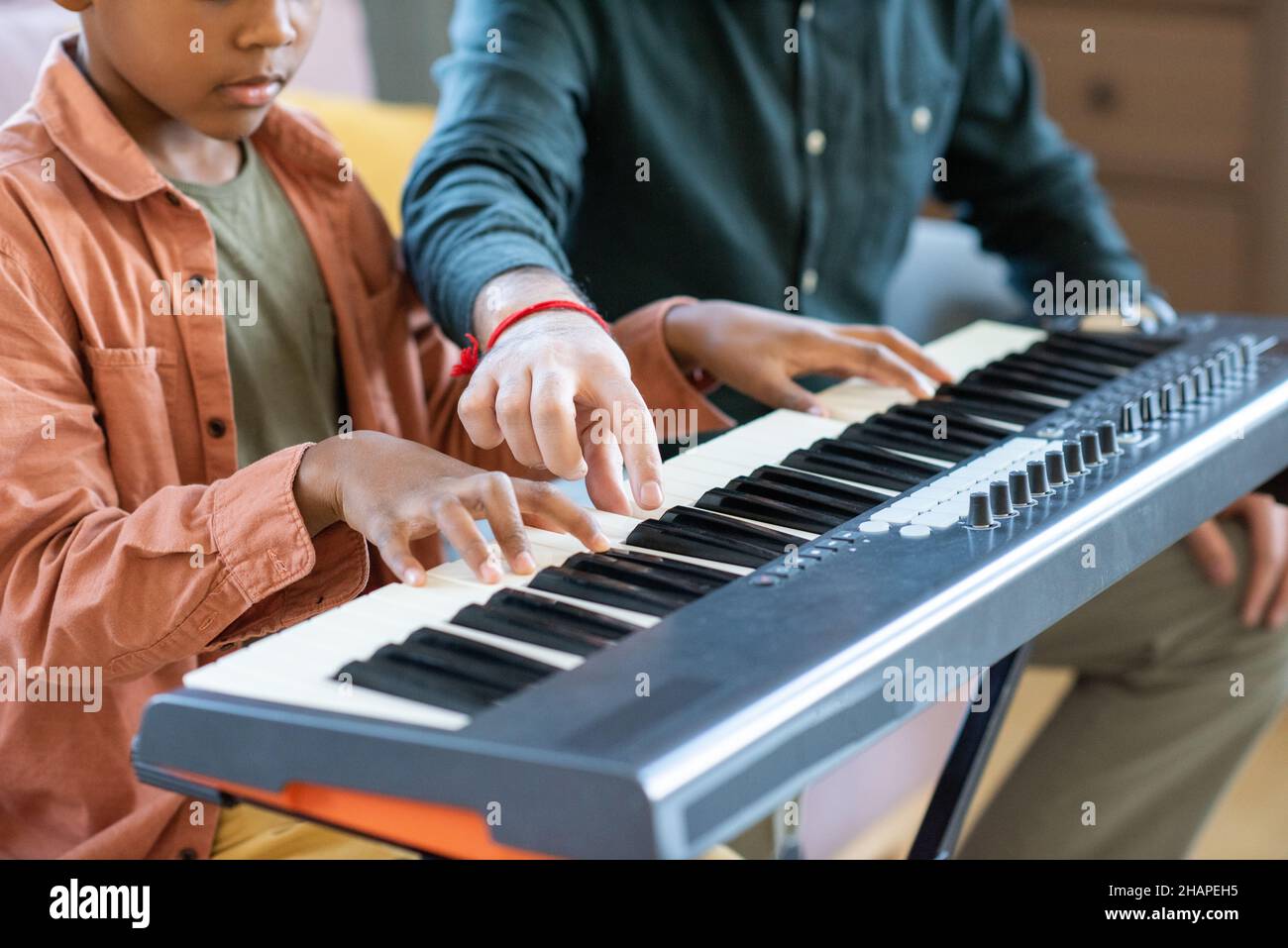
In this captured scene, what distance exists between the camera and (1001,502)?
0.68 meters

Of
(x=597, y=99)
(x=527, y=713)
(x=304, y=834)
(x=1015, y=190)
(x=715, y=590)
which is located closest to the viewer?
(x=527, y=713)

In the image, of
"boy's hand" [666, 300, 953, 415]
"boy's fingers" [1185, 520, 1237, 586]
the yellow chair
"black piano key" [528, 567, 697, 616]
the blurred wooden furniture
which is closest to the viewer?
"black piano key" [528, 567, 697, 616]

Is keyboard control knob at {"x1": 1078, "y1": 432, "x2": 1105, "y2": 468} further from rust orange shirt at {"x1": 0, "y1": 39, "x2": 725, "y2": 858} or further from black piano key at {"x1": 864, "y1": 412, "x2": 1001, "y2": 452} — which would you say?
rust orange shirt at {"x1": 0, "y1": 39, "x2": 725, "y2": 858}

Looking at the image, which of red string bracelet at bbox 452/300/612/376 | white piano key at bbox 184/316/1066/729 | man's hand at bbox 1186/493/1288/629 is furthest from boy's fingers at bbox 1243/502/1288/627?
red string bracelet at bbox 452/300/612/376

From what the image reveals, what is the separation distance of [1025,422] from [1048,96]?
1.36 metres

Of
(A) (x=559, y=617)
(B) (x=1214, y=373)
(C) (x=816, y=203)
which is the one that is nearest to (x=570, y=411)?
(A) (x=559, y=617)

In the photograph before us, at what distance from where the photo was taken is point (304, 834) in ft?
A: 2.51

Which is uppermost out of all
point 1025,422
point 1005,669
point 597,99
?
point 597,99

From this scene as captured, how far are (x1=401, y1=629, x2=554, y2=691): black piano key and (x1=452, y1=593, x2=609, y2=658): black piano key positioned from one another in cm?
1

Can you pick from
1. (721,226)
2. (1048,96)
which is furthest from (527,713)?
(1048,96)

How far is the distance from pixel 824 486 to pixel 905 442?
0.31 feet

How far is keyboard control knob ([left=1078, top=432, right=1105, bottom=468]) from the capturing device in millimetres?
762

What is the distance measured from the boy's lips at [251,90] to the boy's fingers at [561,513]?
0.28 m
